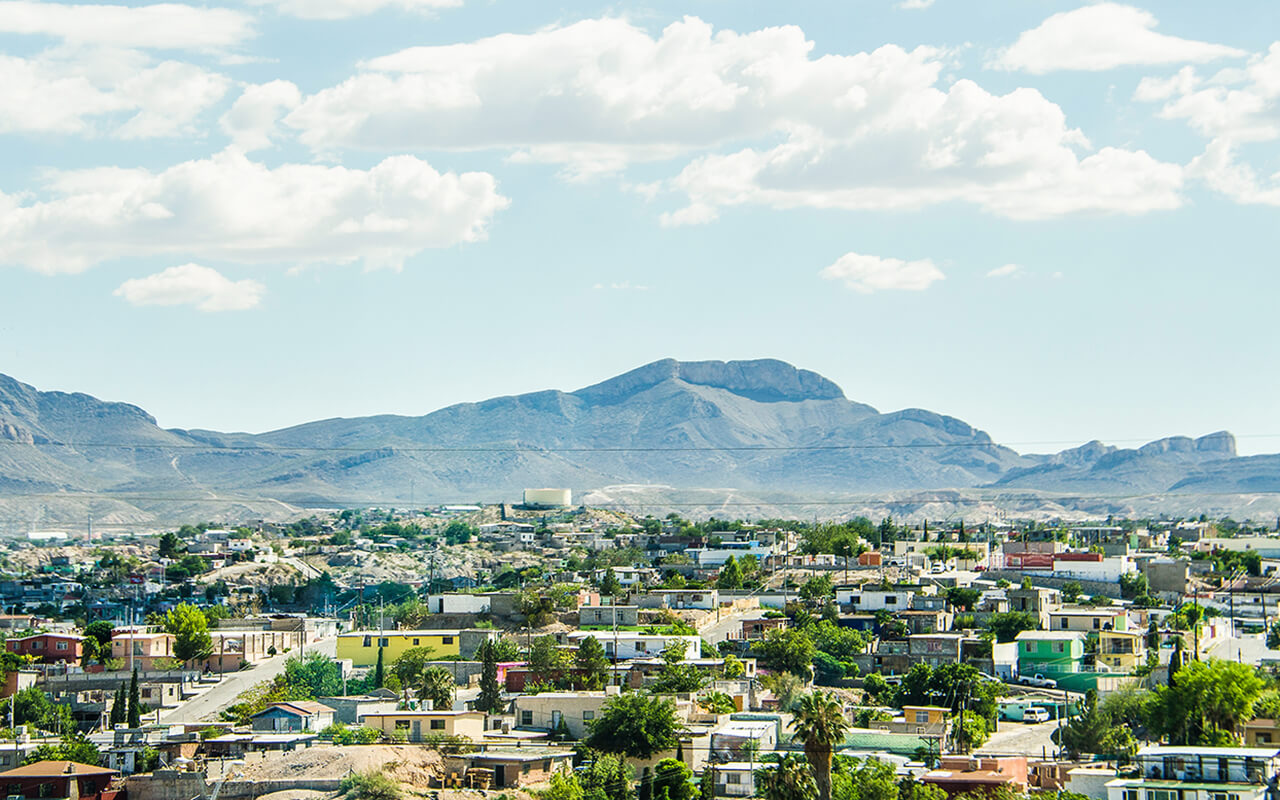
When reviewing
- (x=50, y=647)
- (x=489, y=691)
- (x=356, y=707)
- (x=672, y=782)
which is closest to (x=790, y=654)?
Answer: (x=489, y=691)

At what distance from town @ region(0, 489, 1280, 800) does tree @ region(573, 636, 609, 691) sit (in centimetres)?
13

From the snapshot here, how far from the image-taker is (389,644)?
3543 inches

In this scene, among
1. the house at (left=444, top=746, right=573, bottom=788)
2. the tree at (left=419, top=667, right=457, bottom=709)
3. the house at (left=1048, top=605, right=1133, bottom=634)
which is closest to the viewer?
the house at (left=444, top=746, right=573, bottom=788)

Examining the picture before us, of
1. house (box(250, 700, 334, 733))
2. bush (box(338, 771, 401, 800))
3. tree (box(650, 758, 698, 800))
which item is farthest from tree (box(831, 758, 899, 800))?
house (box(250, 700, 334, 733))

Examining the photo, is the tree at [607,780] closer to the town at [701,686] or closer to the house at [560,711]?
the town at [701,686]

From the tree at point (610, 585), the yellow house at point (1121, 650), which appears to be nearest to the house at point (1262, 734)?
the yellow house at point (1121, 650)

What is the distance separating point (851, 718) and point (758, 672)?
37.6 ft

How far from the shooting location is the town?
53.8 meters

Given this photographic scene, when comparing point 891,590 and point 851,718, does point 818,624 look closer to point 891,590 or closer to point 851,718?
point 891,590

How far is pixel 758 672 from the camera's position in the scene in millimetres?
80188

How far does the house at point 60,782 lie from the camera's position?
54750 mm

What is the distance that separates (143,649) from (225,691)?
10695mm

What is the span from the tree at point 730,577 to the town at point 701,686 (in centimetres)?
69

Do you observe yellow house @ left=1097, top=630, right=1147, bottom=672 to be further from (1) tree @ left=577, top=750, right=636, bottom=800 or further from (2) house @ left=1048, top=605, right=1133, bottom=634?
(1) tree @ left=577, top=750, right=636, bottom=800
